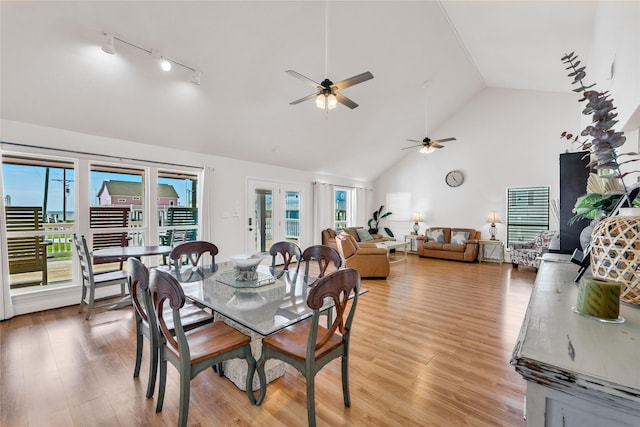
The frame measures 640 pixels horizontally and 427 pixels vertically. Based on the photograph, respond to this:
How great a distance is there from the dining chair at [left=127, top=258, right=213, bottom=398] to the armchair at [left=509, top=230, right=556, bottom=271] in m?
6.14

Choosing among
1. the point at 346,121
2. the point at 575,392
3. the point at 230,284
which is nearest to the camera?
the point at 575,392

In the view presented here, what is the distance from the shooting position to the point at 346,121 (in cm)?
558

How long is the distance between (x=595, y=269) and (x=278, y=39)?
12.1 ft

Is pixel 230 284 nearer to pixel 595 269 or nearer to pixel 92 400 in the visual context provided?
pixel 92 400

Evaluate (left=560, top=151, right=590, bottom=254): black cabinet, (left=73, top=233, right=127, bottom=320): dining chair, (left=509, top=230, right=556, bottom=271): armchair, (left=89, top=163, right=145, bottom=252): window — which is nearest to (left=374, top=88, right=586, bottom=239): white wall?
(left=509, top=230, right=556, bottom=271): armchair

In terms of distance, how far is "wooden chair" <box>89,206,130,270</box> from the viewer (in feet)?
12.7

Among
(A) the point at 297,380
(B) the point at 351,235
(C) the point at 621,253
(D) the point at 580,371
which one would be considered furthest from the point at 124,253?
(B) the point at 351,235

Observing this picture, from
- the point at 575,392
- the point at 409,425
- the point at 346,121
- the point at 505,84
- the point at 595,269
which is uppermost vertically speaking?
the point at 505,84

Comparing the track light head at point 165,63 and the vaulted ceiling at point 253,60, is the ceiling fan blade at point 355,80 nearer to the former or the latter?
the vaulted ceiling at point 253,60

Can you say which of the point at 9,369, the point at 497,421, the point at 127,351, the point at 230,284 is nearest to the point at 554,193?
the point at 497,421

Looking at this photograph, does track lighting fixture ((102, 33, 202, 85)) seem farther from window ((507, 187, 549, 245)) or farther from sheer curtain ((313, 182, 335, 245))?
window ((507, 187, 549, 245))

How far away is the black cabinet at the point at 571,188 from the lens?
82.0 inches

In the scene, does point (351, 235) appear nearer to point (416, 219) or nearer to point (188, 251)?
point (416, 219)

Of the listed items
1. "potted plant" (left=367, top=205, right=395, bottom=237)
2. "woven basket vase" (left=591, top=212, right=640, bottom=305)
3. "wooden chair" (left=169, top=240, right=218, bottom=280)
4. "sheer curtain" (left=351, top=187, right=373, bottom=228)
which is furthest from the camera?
"potted plant" (left=367, top=205, right=395, bottom=237)
